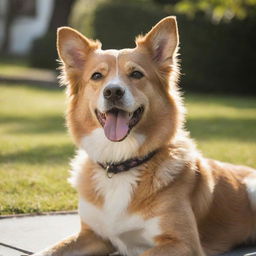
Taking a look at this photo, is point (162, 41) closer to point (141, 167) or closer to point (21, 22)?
point (141, 167)

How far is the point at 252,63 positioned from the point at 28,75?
25.8 feet

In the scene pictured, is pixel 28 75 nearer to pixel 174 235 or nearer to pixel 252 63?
pixel 252 63

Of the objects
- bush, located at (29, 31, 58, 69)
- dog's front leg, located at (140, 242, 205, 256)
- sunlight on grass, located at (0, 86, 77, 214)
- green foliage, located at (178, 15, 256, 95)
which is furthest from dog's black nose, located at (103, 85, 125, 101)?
bush, located at (29, 31, 58, 69)

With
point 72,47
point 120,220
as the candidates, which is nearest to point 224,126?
point 72,47

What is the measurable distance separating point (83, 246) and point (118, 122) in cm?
107

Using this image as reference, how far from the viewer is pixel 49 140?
10375 mm

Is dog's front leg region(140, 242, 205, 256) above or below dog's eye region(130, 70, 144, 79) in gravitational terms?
below

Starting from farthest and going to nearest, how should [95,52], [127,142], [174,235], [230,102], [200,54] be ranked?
[200,54], [230,102], [95,52], [127,142], [174,235]

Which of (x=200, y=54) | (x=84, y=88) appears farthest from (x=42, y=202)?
(x=200, y=54)

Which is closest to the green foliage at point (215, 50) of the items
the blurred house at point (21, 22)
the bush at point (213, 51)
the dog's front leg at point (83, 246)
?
the bush at point (213, 51)

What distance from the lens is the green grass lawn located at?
666cm

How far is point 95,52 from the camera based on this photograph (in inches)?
215

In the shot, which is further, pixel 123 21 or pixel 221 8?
pixel 123 21

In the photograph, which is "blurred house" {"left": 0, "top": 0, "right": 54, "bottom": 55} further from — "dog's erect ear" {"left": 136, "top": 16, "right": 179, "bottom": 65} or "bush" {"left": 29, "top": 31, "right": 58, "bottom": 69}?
"dog's erect ear" {"left": 136, "top": 16, "right": 179, "bottom": 65}
